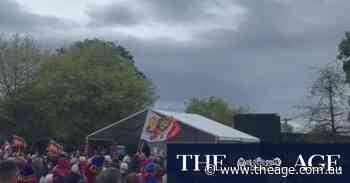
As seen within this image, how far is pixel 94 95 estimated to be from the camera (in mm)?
60250

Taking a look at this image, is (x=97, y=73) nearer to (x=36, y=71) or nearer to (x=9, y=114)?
(x=36, y=71)

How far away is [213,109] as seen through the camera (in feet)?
324

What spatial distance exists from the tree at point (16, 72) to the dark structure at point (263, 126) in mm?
22314

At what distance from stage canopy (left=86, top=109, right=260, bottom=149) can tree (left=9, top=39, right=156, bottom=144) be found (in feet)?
69.1

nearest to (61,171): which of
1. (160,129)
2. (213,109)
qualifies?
(160,129)

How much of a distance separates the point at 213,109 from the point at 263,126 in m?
61.4

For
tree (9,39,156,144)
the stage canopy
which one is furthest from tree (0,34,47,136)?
the stage canopy

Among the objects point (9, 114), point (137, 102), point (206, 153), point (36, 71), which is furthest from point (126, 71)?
point (206, 153)

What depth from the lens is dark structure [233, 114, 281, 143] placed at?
36.5 m

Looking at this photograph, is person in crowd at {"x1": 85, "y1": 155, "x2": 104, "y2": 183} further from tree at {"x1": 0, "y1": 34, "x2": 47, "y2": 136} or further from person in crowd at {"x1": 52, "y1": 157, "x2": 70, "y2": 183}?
tree at {"x1": 0, "y1": 34, "x2": 47, "y2": 136}

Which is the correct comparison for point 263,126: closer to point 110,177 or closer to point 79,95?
point 79,95

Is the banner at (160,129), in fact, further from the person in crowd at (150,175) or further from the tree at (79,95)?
the tree at (79,95)

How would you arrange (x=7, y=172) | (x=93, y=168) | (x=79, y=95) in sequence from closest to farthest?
(x=7, y=172) → (x=93, y=168) → (x=79, y=95)

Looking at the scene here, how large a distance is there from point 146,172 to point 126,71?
49605mm
